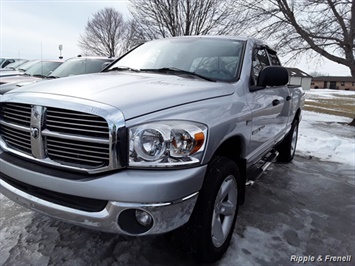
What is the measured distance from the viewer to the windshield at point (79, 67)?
6758mm

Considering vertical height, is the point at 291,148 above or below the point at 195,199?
below

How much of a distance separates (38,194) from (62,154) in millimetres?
340

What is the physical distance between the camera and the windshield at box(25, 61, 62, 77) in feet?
26.2

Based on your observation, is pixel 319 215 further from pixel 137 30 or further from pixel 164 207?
pixel 137 30

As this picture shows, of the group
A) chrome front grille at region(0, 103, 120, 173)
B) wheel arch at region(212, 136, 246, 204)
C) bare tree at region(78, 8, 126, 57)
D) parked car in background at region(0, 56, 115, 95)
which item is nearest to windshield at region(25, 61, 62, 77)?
parked car in background at region(0, 56, 115, 95)

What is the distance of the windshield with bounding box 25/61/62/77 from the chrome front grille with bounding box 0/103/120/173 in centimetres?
631

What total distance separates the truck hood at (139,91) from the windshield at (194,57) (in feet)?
1.10

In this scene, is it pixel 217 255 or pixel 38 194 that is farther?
pixel 217 255

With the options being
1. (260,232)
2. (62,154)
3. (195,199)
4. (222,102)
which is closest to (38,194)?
(62,154)

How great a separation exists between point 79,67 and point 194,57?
4.71 meters

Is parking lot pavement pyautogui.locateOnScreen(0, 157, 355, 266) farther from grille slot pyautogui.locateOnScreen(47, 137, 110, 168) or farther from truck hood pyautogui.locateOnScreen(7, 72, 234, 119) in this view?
truck hood pyautogui.locateOnScreen(7, 72, 234, 119)

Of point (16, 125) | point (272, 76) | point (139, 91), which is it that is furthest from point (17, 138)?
point (272, 76)

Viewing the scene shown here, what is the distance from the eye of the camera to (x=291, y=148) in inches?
213

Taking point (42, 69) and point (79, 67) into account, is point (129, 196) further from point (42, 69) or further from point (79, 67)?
point (42, 69)
